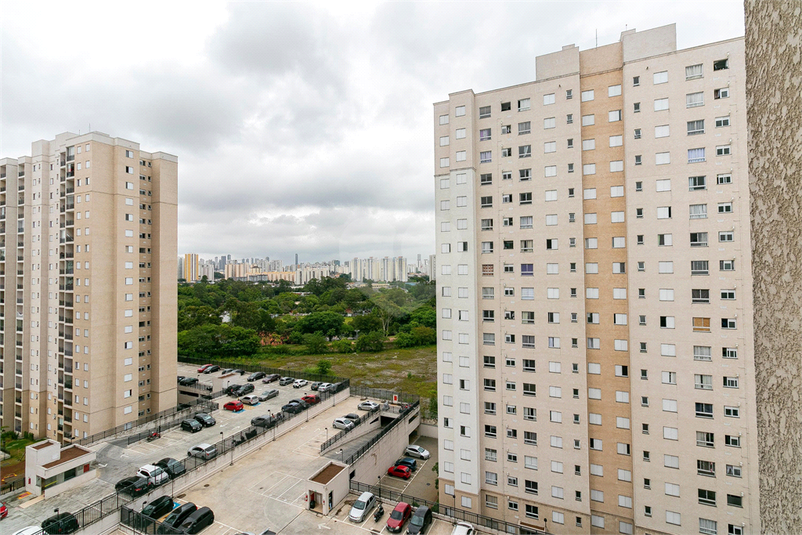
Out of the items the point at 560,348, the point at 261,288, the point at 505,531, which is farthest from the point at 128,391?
the point at 261,288

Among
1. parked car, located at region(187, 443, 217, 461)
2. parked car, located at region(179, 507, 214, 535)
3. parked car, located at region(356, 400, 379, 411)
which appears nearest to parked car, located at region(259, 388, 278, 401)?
parked car, located at region(356, 400, 379, 411)

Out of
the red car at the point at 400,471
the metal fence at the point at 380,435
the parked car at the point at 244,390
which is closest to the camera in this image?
the metal fence at the point at 380,435

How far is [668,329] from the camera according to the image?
13.2 meters

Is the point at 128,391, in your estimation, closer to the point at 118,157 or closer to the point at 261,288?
the point at 118,157

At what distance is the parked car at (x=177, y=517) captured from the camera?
11.8 meters

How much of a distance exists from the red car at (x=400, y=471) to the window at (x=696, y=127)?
20011 millimetres

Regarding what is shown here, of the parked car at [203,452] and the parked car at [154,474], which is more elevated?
the parked car at [154,474]

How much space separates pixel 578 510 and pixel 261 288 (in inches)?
2665

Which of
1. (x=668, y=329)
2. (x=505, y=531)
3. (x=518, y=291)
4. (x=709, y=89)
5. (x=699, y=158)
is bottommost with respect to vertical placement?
(x=505, y=531)

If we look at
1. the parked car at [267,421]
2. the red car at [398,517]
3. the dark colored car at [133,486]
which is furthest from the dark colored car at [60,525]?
the red car at [398,517]

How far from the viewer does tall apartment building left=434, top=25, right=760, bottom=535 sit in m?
12.6

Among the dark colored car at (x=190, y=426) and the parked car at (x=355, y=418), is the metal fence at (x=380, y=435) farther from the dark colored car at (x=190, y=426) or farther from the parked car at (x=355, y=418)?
the dark colored car at (x=190, y=426)

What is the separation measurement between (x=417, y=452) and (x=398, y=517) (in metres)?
10.0

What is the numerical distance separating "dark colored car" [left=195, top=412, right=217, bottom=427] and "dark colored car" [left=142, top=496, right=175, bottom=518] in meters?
7.85
